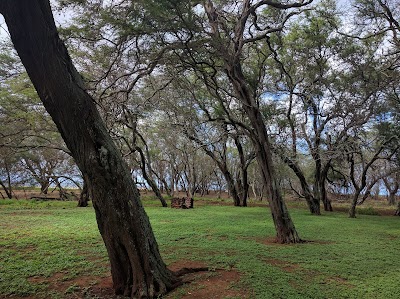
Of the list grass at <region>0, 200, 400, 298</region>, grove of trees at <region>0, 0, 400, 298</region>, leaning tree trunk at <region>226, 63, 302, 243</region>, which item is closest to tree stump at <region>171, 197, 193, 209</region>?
grove of trees at <region>0, 0, 400, 298</region>

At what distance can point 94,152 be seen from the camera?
12.8 ft

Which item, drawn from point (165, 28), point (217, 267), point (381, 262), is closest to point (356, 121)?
point (381, 262)

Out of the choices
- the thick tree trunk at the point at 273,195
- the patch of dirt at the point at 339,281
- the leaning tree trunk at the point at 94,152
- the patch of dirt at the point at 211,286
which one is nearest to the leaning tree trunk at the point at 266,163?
the thick tree trunk at the point at 273,195

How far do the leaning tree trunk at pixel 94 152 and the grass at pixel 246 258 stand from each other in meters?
0.87

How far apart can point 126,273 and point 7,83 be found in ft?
46.2

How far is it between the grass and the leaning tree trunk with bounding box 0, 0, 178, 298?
87 cm

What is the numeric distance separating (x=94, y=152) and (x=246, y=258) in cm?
319

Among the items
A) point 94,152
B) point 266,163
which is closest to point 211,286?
point 94,152

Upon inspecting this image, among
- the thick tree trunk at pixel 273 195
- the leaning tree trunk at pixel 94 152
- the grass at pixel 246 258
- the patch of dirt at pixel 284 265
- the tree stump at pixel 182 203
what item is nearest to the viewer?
the leaning tree trunk at pixel 94 152

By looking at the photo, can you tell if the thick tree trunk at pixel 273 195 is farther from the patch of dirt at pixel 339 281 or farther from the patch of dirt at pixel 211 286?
the patch of dirt at pixel 211 286

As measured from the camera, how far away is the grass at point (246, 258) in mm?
4105

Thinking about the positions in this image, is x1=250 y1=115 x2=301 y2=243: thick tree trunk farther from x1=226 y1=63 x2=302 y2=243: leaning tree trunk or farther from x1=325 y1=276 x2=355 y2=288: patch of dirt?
x1=325 y1=276 x2=355 y2=288: patch of dirt

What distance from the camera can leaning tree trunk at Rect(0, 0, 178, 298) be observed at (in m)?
3.77

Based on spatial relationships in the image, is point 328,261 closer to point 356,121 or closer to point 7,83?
point 356,121
